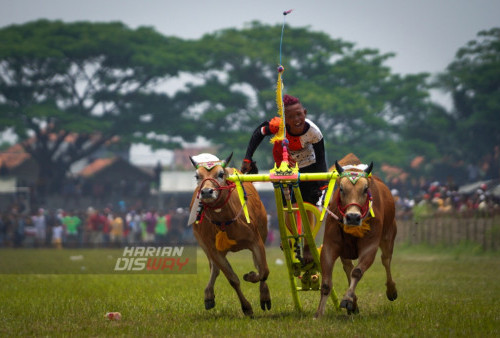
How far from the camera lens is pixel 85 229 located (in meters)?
47.9

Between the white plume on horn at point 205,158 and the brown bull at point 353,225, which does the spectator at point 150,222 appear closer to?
the white plume on horn at point 205,158

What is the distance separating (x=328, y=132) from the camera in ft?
Answer: 218

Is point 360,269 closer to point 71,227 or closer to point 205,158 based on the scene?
point 205,158

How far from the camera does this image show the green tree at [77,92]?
203 ft

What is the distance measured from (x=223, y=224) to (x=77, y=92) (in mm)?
53970

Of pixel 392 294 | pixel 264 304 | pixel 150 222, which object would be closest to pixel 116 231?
pixel 150 222

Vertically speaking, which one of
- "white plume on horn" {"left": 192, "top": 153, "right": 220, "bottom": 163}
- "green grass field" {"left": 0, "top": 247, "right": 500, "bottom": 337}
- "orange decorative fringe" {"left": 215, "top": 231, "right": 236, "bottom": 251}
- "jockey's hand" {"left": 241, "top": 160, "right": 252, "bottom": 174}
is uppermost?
"white plume on horn" {"left": 192, "top": 153, "right": 220, "bottom": 163}

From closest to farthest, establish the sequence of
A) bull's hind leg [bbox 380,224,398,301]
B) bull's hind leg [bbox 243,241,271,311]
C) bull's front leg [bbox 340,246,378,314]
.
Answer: bull's front leg [bbox 340,246,378,314]
bull's hind leg [bbox 243,241,271,311]
bull's hind leg [bbox 380,224,398,301]

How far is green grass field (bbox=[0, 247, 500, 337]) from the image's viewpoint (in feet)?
32.4

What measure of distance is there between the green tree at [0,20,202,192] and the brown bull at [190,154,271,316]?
50329mm

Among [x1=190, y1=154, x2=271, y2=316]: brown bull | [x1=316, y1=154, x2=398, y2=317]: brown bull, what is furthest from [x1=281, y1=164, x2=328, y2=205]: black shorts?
[x1=190, y1=154, x2=271, y2=316]: brown bull

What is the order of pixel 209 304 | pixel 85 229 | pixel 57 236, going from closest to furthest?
1. pixel 209 304
2. pixel 57 236
3. pixel 85 229

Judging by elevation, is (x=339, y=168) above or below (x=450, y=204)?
above

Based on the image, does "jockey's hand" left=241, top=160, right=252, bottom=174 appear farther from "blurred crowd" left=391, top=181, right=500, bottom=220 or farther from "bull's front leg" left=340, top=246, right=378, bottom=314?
"blurred crowd" left=391, top=181, right=500, bottom=220
